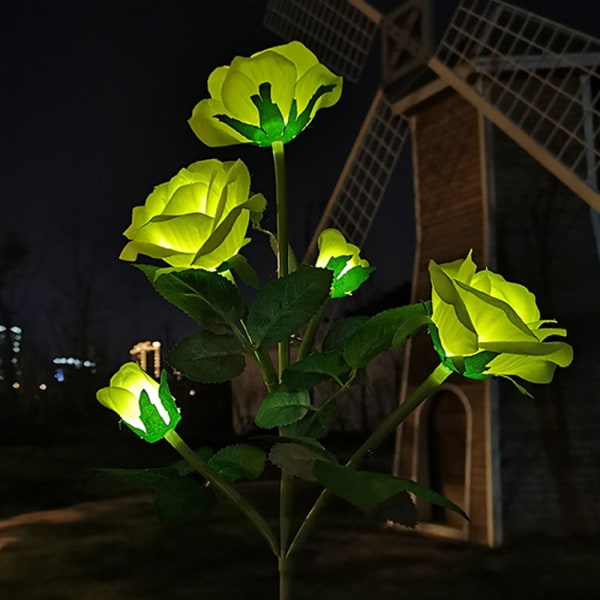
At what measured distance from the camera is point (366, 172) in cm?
928

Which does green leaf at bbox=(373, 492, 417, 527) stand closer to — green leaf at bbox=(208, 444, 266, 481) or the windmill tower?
green leaf at bbox=(208, 444, 266, 481)

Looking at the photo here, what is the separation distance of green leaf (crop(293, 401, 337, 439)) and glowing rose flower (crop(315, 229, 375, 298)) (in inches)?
6.4

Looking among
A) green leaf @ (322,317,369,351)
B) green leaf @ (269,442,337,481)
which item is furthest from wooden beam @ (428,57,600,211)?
green leaf @ (269,442,337,481)

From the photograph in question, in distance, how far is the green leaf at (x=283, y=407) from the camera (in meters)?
0.81

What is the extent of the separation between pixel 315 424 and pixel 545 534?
7182 mm

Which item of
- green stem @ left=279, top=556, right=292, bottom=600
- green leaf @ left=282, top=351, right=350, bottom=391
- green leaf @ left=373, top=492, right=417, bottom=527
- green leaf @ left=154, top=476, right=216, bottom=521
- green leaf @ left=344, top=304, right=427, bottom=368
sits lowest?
green stem @ left=279, top=556, right=292, bottom=600

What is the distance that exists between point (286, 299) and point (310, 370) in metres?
0.08

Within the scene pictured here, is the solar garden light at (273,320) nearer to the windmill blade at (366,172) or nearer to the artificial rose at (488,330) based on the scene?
the artificial rose at (488,330)

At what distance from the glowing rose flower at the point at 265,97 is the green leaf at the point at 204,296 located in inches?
7.3

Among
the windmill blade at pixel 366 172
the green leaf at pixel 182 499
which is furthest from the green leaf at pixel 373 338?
the windmill blade at pixel 366 172

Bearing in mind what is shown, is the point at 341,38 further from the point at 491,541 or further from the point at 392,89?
the point at 491,541

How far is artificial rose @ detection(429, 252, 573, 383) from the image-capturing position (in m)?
0.72

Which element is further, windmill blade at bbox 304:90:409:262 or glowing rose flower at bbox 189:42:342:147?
windmill blade at bbox 304:90:409:262

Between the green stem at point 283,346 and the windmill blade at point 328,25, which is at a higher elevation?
the windmill blade at point 328,25
